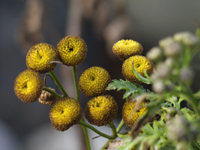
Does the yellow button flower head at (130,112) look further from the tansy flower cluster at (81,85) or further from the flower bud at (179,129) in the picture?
the flower bud at (179,129)

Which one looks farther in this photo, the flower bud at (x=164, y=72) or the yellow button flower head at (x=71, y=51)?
the yellow button flower head at (x=71, y=51)

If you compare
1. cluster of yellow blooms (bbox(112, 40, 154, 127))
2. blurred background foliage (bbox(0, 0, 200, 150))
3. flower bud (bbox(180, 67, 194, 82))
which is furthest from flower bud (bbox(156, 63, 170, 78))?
blurred background foliage (bbox(0, 0, 200, 150))

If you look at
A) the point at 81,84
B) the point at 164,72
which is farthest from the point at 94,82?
the point at 164,72

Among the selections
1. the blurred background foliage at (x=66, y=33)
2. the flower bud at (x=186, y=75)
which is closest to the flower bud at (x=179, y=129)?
the flower bud at (x=186, y=75)

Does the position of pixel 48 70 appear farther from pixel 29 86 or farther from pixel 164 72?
pixel 164 72

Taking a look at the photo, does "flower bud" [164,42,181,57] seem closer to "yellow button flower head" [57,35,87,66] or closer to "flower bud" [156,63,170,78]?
"flower bud" [156,63,170,78]
